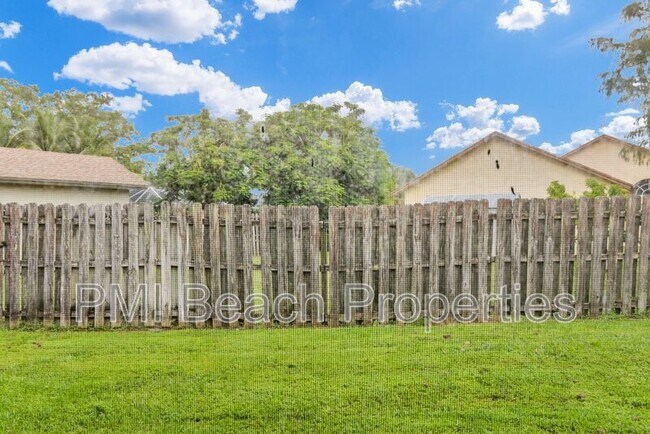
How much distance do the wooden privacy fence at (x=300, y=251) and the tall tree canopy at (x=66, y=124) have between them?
6.00ft

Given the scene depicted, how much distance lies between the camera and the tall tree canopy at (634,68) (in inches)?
111

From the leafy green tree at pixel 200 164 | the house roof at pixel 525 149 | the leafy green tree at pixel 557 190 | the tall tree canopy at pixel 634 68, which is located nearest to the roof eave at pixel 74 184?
the leafy green tree at pixel 200 164

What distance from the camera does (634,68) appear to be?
9.43ft

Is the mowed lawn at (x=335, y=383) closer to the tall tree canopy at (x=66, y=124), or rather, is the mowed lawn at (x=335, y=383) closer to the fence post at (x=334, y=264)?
the fence post at (x=334, y=264)

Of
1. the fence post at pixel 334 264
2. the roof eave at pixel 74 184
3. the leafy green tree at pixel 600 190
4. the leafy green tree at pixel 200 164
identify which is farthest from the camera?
the roof eave at pixel 74 184

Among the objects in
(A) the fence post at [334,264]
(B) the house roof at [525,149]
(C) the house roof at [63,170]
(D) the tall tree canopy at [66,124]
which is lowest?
(A) the fence post at [334,264]

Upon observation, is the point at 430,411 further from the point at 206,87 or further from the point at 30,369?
the point at 206,87

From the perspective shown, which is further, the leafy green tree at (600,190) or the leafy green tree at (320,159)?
the leafy green tree at (320,159)

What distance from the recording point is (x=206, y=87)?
3.19 metres

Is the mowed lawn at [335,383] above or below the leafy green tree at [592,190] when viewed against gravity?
below

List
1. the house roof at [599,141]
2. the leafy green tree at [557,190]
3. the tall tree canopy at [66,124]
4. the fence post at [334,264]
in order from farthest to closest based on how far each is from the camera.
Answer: the tall tree canopy at [66,124], the leafy green tree at [557,190], the house roof at [599,141], the fence post at [334,264]

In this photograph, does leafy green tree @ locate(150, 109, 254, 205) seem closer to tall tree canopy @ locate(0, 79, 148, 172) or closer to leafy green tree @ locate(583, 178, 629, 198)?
tall tree canopy @ locate(0, 79, 148, 172)

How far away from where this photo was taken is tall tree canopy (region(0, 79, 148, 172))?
4.64 m

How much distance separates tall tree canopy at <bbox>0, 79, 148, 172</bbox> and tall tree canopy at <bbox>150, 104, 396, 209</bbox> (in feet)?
2.12
